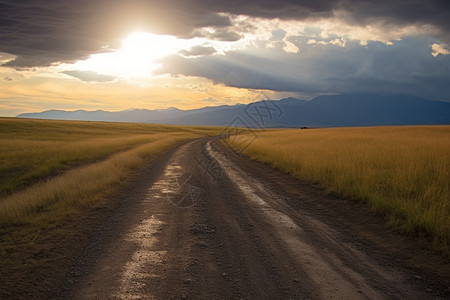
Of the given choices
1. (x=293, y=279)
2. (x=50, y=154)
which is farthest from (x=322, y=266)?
(x=50, y=154)

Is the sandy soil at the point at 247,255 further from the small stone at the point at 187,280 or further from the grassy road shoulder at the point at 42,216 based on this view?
the grassy road shoulder at the point at 42,216

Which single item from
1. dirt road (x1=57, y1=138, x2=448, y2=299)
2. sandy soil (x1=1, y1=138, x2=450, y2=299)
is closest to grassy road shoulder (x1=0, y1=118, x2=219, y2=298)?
sandy soil (x1=1, y1=138, x2=450, y2=299)

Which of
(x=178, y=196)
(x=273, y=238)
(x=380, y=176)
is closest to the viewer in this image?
(x=273, y=238)

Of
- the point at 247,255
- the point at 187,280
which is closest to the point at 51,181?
the point at 247,255

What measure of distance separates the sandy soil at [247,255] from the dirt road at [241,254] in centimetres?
2

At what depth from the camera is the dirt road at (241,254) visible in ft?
14.7

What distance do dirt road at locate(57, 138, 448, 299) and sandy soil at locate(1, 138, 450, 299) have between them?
0.06 feet

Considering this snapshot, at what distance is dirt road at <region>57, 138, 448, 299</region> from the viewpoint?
4.49 metres

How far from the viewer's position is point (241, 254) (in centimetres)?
575

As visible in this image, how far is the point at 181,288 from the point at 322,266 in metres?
2.45

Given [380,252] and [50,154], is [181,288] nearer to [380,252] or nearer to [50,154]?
[380,252]

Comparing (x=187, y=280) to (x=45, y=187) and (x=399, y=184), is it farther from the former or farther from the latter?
(x=45, y=187)

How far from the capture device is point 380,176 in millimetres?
12117

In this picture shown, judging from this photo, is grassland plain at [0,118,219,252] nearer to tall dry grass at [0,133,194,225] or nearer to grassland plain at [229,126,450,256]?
tall dry grass at [0,133,194,225]
